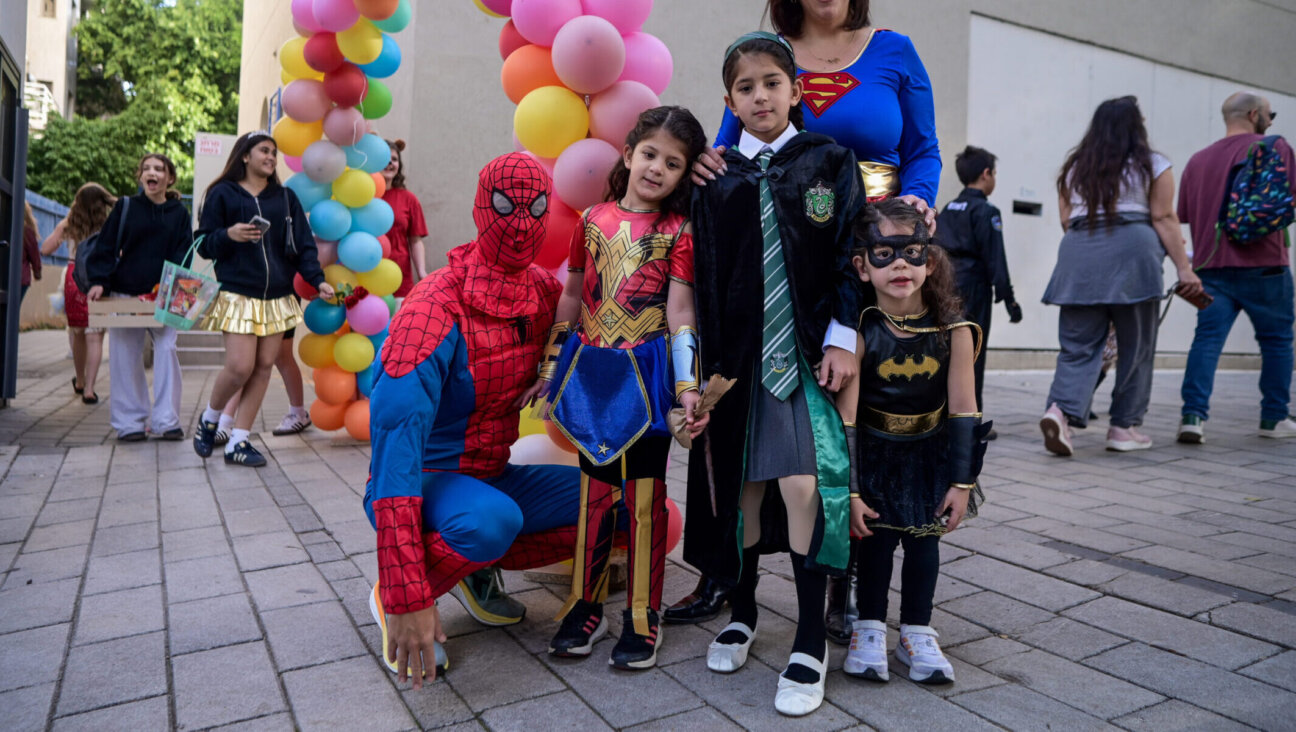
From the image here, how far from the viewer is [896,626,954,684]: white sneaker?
94.5 inches

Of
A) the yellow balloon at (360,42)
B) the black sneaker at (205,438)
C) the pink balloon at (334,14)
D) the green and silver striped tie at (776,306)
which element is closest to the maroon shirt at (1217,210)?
the green and silver striped tie at (776,306)

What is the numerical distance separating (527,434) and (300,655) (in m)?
1.31

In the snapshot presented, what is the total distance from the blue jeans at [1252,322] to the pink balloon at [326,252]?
551 centimetres

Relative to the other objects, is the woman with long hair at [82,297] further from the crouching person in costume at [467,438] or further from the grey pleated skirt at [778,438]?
the grey pleated skirt at [778,438]

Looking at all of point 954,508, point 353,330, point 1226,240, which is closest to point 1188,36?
point 1226,240

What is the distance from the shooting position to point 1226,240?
19.7ft

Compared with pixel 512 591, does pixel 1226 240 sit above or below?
above

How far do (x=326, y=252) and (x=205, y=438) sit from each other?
4.43ft

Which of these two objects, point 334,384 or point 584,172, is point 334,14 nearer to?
point 334,384

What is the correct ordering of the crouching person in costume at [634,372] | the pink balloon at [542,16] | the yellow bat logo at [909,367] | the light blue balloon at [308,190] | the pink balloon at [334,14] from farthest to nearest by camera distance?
the light blue balloon at [308,190] < the pink balloon at [334,14] < the pink balloon at [542,16] < the crouching person in costume at [634,372] < the yellow bat logo at [909,367]

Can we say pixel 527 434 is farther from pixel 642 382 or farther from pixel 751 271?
pixel 751 271

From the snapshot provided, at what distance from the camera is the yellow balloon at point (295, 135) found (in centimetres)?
579

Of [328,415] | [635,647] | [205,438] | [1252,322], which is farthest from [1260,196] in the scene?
[205,438]

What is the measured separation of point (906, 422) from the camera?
2479 mm
